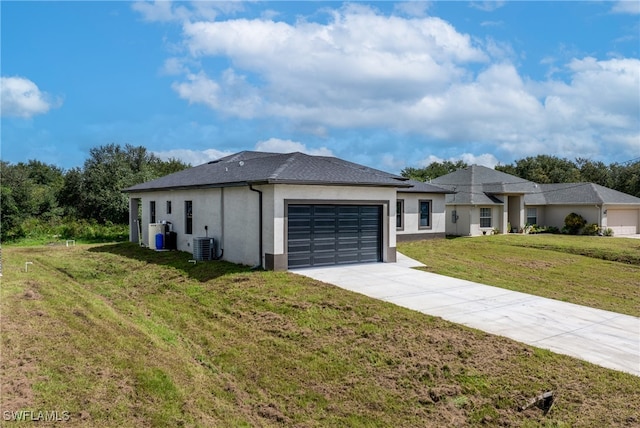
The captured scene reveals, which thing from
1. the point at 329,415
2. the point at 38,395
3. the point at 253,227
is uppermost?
the point at 253,227

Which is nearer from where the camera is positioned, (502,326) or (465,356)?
(465,356)

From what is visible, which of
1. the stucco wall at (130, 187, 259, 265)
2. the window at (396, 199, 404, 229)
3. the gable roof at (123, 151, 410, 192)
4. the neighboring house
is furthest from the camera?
the neighboring house

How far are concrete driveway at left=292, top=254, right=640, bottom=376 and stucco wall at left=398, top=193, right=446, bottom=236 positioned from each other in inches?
441

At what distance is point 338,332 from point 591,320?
5.51 metres

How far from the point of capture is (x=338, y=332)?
889 cm

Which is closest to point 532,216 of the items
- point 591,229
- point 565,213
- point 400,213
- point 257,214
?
point 565,213

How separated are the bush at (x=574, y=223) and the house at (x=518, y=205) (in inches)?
16.5

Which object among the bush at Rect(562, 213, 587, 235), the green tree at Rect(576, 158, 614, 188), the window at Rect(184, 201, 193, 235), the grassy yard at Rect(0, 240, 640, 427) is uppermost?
the green tree at Rect(576, 158, 614, 188)

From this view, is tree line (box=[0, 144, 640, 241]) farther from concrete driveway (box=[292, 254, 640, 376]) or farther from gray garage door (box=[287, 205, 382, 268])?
concrete driveway (box=[292, 254, 640, 376])

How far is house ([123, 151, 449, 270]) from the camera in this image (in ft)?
46.8

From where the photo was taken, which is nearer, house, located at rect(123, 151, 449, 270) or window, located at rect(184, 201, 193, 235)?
house, located at rect(123, 151, 449, 270)

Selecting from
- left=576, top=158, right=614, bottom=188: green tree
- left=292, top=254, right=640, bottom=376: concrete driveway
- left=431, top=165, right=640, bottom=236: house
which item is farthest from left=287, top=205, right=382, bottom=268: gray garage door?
left=576, top=158, right=614, bottom=188: green tree

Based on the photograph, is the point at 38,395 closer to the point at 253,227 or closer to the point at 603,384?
the point at 603,384

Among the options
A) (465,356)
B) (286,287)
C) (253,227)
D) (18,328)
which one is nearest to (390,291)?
(286,287)
